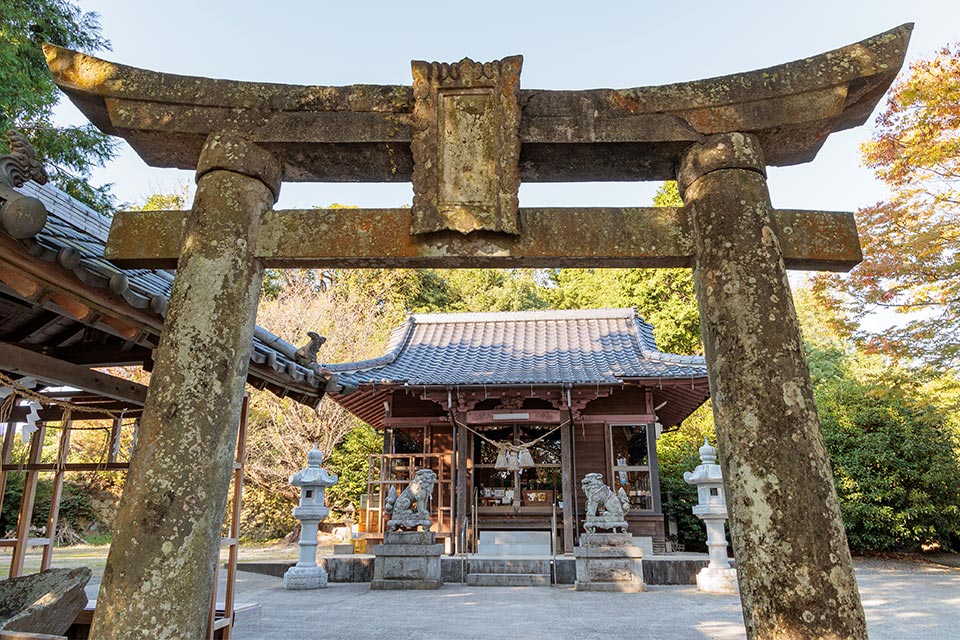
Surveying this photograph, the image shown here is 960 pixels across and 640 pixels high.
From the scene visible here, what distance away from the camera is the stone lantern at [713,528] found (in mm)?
9328

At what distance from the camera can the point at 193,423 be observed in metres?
2.74

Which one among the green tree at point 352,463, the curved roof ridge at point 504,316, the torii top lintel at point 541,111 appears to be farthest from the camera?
the green tree at point 352,463

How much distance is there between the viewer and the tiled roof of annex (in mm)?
12109

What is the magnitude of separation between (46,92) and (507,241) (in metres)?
10.9

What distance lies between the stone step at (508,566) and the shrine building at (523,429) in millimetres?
1005

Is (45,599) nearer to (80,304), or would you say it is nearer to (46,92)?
(80,304)

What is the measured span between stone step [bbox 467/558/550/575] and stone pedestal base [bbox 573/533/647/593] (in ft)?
3.04

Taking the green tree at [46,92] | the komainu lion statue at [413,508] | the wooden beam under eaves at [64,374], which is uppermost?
the green tree at [46,92]

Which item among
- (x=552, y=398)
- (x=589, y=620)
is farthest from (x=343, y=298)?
(x=589, y=620)

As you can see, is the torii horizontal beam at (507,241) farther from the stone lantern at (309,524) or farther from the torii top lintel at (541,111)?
the stone lantern at (309,524)

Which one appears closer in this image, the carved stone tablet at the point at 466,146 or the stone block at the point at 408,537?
the carved stone tablet at the point at 466,146

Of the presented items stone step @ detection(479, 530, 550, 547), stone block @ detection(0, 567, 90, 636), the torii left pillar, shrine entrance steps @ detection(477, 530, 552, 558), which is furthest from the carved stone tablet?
stone step @ detection(479, 530, 550, 547)

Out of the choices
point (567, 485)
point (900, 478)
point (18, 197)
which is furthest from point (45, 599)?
point (900, 478)

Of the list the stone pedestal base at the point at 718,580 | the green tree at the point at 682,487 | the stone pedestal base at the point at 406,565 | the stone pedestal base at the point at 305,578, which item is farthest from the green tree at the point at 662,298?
the stone pedestal base at the point at 305,578
